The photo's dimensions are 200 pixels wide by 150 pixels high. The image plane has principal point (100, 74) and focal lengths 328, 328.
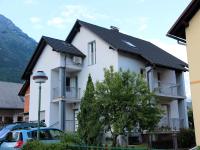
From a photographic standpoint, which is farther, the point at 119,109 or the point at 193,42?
the point at 119,109

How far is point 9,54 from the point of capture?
9312 centimetres

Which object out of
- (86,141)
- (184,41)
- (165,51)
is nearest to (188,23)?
(184,41)

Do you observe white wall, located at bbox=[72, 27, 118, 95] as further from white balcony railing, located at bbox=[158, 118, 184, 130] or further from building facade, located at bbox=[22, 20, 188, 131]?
white balcony railing, located at bbox=[158, 118, 184, 130]

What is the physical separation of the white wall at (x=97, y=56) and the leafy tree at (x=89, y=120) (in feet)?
26.1

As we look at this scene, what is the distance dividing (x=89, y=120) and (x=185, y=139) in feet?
31.6

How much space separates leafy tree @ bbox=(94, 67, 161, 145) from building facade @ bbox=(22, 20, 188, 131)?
8329 millimetres

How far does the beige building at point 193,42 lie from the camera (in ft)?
45.7

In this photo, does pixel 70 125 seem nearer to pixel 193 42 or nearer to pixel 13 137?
pixel 13 137

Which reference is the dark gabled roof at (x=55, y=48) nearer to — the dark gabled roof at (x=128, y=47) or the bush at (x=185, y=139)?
the dark gabled roof at (x=128, y=47)

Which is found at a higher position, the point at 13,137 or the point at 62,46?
the point at 62,46

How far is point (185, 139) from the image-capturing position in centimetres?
2211

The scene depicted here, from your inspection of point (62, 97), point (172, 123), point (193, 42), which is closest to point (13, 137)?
point (193, 42)

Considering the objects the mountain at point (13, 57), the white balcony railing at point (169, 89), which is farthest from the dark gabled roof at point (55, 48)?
the mountain at point (13, 57)

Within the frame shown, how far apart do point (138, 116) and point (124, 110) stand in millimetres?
709
